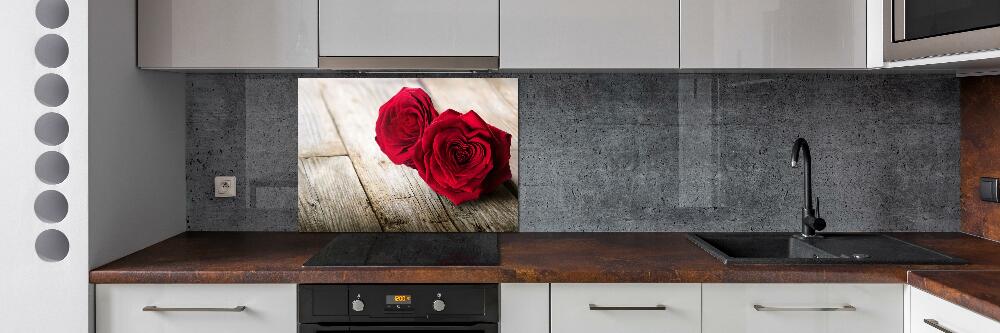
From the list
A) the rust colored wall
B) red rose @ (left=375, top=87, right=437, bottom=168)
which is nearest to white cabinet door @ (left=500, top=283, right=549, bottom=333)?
red rose @ (left=375, top=87, right=437, bottom=168)

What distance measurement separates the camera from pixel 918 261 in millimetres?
1871

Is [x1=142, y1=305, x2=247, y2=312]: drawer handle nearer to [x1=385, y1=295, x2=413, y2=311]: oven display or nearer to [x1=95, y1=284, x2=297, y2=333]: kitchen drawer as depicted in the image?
[x1=95, y1=284, x2=297, y2=333]: kitchen drawer

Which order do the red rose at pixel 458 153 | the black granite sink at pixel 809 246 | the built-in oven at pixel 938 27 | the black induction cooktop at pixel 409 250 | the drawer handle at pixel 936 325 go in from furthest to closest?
the red rose at pixel 458 153, the black granite sink at pixel 809 246, the black induction cooktop at pixel 409 250, the built-in oven at pixel 938 27, the drawer handle at pixel 936 325

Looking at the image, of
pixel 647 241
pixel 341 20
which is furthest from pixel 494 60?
pixel 647 241

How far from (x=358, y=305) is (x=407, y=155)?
733 millimetres

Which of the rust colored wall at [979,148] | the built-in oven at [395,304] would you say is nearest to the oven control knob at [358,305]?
the built-in oven at [395,304]

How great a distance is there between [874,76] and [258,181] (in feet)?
6.95

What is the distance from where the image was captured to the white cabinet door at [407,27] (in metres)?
2.10

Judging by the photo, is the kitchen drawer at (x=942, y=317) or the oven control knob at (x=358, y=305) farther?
the oven control knob at (x=358, y=305)

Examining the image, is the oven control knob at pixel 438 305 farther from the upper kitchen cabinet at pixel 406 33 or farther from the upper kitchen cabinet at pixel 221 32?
the upper kitchen cabinet at pixel 221 32

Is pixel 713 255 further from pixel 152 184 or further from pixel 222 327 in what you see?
Answer: pixel 152 184

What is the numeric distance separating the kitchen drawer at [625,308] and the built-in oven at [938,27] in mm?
893

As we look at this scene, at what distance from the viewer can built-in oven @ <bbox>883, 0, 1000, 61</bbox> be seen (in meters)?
1.77

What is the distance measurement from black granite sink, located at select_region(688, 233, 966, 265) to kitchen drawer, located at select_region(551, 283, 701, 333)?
7.0 inches
